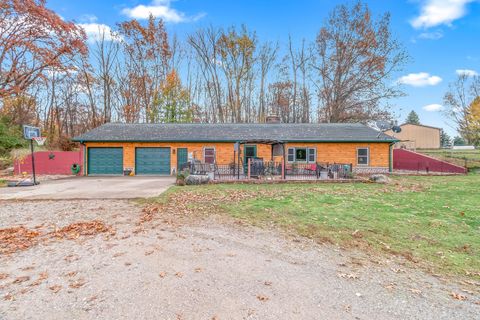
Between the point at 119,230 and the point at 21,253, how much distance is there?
1.59m

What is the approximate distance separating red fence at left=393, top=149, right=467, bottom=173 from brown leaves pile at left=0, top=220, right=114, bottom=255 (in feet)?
66.5

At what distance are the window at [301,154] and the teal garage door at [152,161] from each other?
8.76 m

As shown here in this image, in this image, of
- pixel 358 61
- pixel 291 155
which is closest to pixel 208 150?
pixel 291 155

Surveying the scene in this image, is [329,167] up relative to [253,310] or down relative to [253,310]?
up

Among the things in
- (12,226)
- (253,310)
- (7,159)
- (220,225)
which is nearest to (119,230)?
(220,225)

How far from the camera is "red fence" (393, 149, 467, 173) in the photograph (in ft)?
57.5

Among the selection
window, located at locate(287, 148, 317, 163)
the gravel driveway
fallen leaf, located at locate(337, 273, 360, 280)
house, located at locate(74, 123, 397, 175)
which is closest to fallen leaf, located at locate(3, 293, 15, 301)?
the gravel driveway

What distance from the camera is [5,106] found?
59.7ft

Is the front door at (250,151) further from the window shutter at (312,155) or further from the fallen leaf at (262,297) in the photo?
the fallen leaf at (262,297)

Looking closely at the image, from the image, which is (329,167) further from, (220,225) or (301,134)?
(220,225)

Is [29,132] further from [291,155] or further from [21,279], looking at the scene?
[291,155]

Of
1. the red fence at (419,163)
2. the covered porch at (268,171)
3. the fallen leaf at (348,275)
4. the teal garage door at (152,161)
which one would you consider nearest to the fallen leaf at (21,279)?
the fallen leaf at (348,275)

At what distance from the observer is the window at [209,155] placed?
17984mm

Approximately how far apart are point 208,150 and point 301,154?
22.1ft
